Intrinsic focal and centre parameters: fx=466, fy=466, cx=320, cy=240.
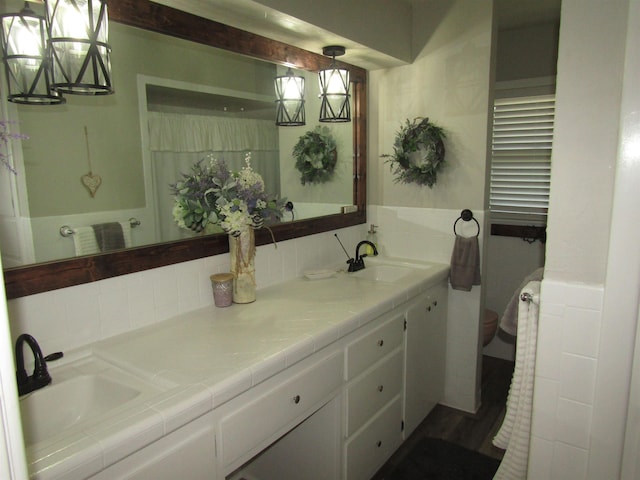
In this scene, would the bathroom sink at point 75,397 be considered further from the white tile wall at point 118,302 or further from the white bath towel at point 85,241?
the white bath towel at point 85,241

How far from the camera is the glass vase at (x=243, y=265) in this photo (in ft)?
6.64

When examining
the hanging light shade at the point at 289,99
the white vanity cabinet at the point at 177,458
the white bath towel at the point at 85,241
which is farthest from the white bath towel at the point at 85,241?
the hanging light shade at the point at 289,99

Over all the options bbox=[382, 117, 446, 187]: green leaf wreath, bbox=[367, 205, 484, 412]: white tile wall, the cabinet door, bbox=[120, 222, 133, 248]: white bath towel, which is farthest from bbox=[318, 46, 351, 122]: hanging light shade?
bbox=[120, 222, 133, 248]: white bath towel

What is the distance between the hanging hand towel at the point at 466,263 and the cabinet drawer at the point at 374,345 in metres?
0.63

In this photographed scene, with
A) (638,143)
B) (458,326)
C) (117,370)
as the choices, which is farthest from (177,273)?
(458,326)

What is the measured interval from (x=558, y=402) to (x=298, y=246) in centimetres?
150

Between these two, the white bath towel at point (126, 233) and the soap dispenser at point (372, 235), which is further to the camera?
the soap dispenser at point (372, 235)

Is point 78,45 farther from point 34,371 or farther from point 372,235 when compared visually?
point 372,235

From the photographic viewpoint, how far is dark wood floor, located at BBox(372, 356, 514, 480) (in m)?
2.55

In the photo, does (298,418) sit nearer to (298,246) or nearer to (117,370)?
(117,370)

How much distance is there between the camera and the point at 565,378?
1455 millimetres

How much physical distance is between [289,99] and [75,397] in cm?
175

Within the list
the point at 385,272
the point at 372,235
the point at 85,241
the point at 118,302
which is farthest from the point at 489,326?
the point at 85,241

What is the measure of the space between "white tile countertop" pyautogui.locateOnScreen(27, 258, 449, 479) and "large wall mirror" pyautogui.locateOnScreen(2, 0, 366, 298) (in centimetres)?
28
